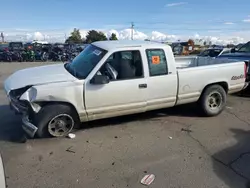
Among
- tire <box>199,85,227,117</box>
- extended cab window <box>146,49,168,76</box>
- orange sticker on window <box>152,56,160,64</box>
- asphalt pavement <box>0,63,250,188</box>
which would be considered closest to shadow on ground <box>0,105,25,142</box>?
asphalt pavement <box>0,63,250,188</box>

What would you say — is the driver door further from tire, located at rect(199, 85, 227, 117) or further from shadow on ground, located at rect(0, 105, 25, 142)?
tire, located at rect(199, 85, 227, 117)

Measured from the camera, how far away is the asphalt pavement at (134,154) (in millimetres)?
3273

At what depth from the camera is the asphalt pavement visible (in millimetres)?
3273

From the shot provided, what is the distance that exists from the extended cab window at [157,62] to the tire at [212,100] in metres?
1.29

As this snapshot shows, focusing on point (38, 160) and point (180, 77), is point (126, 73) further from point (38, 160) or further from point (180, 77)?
point (38, 160)

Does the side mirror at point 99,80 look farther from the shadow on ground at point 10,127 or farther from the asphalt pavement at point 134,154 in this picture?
the shadow on ground at point 10,127

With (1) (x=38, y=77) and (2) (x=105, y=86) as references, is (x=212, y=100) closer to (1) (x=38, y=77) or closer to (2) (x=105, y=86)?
(2) (x=105, y=86)


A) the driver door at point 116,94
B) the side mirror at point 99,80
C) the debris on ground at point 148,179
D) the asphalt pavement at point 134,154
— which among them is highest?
the side mirror at point 99,80

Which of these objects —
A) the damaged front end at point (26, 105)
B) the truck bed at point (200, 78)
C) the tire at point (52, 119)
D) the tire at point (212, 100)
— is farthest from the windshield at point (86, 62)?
the tire at point (212, 100)

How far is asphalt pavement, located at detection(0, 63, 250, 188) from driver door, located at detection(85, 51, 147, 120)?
1.48ft

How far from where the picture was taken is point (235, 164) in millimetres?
3711

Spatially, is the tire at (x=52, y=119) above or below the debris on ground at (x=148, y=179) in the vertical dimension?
above

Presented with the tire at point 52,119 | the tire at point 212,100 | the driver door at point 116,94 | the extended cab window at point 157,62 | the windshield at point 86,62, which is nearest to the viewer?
the tire at point 52,119

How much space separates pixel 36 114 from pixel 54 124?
0.39 meters
